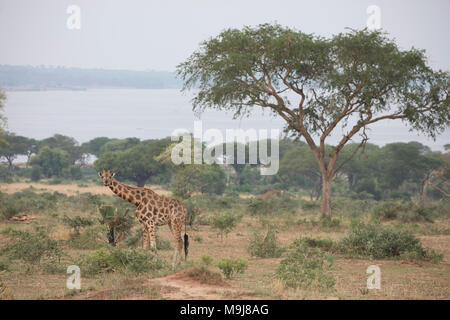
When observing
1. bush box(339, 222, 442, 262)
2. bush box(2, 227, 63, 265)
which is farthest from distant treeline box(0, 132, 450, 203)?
bush box(2, 227, 63, 265)

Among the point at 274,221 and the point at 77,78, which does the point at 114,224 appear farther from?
the point at 77,78

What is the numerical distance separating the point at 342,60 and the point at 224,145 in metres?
31.6

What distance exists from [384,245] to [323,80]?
9.52 metres

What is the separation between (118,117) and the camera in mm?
135625

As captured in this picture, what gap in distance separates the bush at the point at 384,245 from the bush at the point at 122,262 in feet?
20.3

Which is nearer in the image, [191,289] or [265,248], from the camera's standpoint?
[191,289]

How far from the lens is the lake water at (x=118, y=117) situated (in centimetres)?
10038

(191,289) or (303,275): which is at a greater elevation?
(191,289)

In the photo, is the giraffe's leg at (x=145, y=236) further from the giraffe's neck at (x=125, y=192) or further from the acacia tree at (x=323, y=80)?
the acacia tree at (x=323, y=80)

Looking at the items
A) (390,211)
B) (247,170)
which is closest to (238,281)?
(390,211)

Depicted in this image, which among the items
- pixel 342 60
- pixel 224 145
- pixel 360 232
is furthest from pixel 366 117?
pixel 224 145

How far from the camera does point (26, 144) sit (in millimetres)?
59094

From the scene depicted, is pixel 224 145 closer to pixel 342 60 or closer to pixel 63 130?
pixel 342 60
